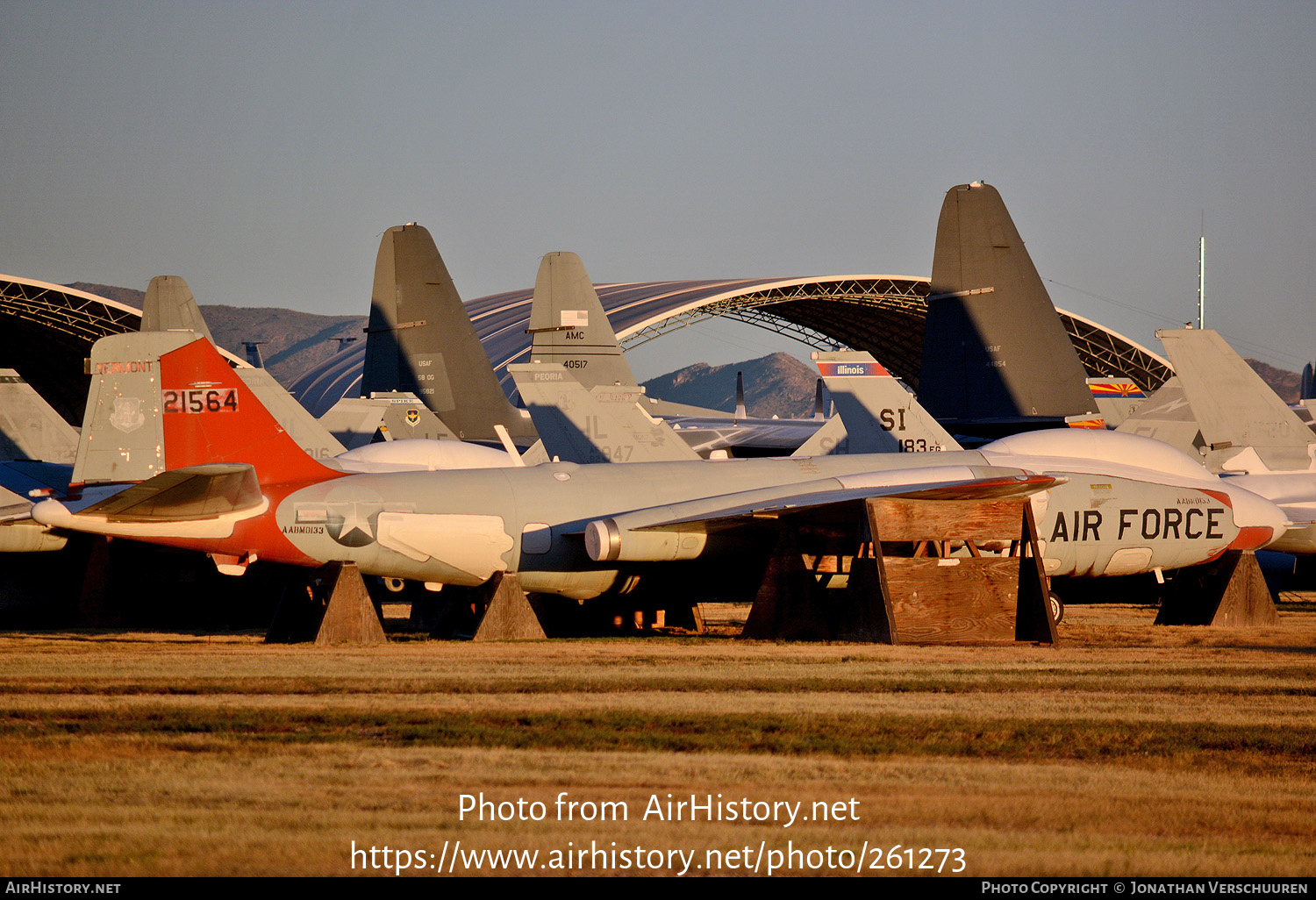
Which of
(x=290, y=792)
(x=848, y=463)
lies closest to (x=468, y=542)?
(x=848, y=463)

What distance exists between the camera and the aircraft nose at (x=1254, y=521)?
19812 mm

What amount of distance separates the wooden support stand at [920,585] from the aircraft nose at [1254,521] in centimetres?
467

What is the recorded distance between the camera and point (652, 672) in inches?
522

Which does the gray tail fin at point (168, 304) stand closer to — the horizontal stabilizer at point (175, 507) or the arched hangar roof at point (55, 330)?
the arched hangar roof at point (55, 330)

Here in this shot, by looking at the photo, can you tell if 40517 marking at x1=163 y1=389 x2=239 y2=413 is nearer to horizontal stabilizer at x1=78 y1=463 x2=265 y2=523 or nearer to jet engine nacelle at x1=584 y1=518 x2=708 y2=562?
horizontal stabilizer at x1=78 y1=463 x2=265 y2=523

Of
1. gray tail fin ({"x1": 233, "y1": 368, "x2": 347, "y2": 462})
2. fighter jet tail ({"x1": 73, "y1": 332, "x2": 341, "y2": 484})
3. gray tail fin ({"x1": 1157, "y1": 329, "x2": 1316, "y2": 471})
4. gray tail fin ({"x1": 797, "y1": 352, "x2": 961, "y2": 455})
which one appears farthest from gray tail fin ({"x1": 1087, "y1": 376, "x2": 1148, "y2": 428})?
fighter jet tail ({"x1": 73, "y1": 332, "x2": 341, "y2": 484})

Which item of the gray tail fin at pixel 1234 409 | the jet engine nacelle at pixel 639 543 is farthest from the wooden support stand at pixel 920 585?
the gray tail fin at pixel 1234 409

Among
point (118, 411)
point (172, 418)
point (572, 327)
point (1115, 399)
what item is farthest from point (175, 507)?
point (1115, 399)

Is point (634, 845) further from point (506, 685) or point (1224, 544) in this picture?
point (1224, 544)

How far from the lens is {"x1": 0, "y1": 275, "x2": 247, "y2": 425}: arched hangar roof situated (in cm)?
5066

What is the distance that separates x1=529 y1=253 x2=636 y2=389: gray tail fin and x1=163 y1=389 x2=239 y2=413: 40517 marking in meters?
16.1

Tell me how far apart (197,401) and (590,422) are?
27.3 feet

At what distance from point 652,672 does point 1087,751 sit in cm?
511

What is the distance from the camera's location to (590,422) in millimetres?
23234
